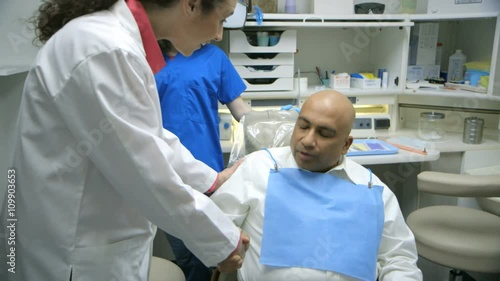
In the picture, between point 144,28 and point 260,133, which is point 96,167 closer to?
point 144,28

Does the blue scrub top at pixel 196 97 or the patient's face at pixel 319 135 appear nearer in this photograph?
the patient's face at pixel 319 135

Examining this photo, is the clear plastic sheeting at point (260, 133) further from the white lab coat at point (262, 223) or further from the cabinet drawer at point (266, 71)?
the cabinet drawer at point (266, 71)

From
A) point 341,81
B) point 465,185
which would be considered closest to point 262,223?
point 465,185

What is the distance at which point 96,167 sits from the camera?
0.84 metres

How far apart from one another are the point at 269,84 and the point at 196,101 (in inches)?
25.6

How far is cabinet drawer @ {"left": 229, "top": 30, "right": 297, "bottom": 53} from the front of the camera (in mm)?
→ 2174

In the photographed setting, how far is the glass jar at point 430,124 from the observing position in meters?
2.38

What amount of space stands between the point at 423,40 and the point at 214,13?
77.2 inches

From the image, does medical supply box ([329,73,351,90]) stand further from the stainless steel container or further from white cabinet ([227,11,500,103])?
the stainless steel container

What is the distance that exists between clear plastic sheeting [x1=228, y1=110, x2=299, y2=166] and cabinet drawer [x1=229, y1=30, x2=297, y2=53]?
21.4 inches

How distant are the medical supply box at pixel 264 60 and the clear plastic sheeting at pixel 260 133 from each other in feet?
1.70

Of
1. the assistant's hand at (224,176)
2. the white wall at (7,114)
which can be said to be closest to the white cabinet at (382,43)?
the assistant's hand at (224,176)

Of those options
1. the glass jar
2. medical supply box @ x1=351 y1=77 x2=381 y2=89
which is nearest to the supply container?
the glass jar

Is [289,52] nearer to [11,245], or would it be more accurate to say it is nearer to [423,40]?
[423,40]
